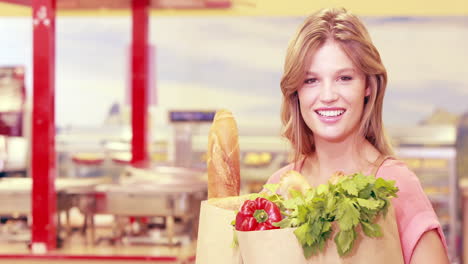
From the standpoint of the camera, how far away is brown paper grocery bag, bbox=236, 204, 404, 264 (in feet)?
4.26

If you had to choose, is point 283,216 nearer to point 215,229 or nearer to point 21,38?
point 215,229

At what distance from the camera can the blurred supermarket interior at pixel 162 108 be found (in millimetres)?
5363

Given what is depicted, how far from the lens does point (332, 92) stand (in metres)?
1.47

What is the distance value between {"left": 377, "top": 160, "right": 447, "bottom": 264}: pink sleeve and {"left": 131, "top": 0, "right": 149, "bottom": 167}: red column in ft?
17.3

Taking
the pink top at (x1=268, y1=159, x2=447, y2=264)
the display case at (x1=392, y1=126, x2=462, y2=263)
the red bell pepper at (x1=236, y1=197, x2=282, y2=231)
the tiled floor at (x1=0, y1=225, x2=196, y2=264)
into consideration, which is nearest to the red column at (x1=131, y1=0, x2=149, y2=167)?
the tiled floor at (x1=0, y1=225, x2=196, y2=264)

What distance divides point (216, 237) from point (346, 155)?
33cm

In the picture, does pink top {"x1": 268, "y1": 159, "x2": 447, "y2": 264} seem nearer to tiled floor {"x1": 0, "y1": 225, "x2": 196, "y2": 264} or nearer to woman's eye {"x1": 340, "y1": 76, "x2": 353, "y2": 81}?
woman's eye {"x1": 340, "y1": 76, "x2": 353, "y2": 81}

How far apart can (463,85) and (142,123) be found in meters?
4.05

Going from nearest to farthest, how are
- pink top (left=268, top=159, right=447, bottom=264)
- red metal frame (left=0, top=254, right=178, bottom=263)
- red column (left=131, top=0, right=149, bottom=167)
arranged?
pink top (left=268, top=159, right=447, bottom=264)
red metal frame (left=0, top=254, right=178, bottom=263)
red column (left=131, top=0, right=149, bottom=167)

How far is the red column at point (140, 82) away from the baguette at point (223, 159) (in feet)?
16.4

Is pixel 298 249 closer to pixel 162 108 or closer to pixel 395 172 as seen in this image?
pixel 395 172

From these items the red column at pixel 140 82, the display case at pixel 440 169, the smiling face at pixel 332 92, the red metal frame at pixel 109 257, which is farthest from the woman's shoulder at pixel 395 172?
the red column at pixel 140 82

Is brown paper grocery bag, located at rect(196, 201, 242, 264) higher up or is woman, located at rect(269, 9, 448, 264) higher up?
woman, located at rect(269, 9, 448, 264)

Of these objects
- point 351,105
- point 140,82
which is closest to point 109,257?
point 140,82
